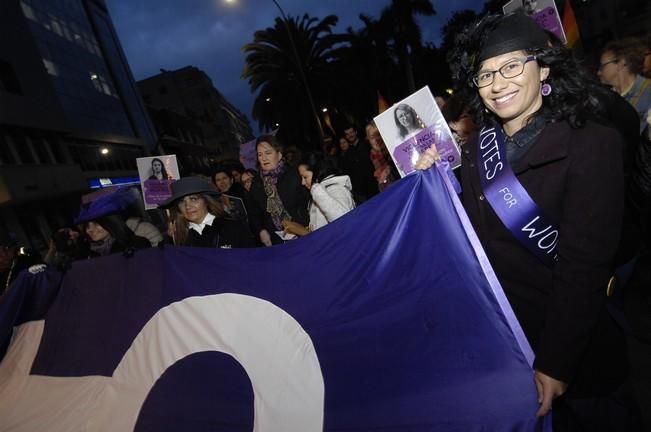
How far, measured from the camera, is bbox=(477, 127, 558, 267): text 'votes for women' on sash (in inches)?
57.1

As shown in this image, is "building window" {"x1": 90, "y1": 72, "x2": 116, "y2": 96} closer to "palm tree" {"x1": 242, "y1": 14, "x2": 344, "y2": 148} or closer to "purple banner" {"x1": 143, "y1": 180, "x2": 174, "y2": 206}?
"palm tree" {"x1": 242, "y1": 14, "x2": 344, "y2": 148}

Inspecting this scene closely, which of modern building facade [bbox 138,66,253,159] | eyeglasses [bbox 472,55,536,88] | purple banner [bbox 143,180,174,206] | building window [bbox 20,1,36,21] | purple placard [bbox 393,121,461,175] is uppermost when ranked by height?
modern building facade [bbox 138,66,253,159]

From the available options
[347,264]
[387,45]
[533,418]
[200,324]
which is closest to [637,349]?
[533,418]

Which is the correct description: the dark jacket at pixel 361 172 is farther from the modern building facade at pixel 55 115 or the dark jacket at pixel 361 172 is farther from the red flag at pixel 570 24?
the modern building facade at pixel 55 115

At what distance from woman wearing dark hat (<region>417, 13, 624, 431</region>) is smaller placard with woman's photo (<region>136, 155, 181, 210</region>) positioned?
474 centimetres

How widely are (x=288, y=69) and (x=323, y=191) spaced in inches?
886

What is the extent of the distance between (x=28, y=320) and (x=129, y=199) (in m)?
2.36

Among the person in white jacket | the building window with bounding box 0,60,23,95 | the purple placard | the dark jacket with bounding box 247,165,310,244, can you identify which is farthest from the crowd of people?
the building window with bounding box 0,60,23,95

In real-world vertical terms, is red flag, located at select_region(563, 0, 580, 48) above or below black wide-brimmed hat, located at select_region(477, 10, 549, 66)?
above

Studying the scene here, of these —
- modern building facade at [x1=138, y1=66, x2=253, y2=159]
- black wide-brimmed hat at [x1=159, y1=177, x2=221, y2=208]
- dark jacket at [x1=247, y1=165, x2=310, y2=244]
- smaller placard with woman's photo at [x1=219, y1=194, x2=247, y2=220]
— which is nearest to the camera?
black wide-brimmed hat at [x1=159, y1=177, x2=221, y2=208]

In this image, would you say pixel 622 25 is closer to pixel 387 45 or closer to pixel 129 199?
pixel 387 45

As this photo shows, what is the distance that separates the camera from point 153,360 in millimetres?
2408

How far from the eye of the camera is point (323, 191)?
3.42 metres

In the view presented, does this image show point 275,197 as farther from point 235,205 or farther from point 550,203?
point 550,203
